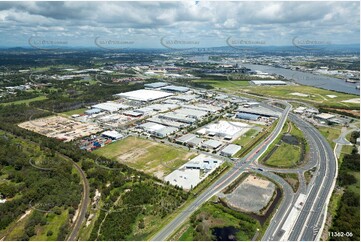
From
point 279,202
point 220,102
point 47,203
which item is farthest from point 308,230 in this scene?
point 220,102

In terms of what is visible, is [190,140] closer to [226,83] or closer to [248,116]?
[248,116]

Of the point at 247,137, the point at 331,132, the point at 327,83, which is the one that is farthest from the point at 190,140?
the point at 327,83

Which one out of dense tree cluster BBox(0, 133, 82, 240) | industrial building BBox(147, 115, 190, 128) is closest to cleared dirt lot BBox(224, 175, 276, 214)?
dense tree cluster BBox(0, 133, 82, 240)

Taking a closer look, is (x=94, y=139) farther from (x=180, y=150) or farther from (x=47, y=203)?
(x=47, y=203)

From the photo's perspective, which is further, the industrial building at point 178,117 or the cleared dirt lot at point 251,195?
the industrial building at point 178,117

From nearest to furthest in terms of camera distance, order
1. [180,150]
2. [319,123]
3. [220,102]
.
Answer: [180,150] < [319,123] < [220,102]

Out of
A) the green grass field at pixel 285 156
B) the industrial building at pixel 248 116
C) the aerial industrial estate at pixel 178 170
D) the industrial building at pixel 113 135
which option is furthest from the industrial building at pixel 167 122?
the green grass field at pixel 285 156

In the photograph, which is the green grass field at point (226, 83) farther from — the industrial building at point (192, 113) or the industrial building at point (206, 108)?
the industrial building at point (192, 113)

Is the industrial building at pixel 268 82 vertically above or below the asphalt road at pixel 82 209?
below
